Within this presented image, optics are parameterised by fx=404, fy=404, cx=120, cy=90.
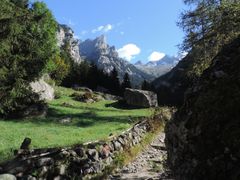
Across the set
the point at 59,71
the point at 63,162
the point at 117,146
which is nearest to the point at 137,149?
the point at 117,146

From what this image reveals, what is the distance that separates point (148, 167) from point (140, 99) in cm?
3179

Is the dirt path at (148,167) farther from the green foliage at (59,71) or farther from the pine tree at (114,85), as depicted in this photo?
the pine tree at (114,85)

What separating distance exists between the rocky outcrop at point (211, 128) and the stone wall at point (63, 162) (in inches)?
306

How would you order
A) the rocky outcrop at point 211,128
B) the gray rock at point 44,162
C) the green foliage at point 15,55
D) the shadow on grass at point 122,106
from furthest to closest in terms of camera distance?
the shadow on grass at point 122,106, the green foliage at point 15,55, the gray rock at point 44,162, the rocky outcrop at point 211,128

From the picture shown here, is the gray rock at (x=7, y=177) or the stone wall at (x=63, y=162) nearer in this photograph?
the gray rock at (x=7, y=177)

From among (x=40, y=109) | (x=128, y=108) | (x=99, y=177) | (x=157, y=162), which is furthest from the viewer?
(x=128, y=108)

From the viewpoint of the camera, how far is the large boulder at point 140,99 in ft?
161

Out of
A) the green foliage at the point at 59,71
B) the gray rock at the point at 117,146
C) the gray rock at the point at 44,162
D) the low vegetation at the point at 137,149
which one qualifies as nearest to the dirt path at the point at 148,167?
the low vegetation at the point at 137,149

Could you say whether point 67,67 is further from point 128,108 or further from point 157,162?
point 157,162

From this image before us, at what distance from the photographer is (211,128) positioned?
6664mm

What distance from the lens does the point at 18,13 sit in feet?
97.1

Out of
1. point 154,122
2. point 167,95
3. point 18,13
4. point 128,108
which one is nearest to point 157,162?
point 154,122

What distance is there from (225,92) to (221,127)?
2.48 ft

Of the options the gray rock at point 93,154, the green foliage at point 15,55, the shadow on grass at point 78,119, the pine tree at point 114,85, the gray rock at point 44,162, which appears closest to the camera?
the gray rock at point 44,162
